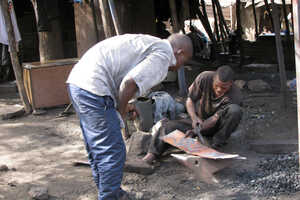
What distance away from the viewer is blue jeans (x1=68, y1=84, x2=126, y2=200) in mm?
2711

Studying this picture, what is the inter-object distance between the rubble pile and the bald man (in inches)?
50.2

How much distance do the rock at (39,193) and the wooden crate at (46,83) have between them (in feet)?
10.4

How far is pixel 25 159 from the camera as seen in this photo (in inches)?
170

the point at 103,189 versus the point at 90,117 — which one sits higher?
the point at 90,117

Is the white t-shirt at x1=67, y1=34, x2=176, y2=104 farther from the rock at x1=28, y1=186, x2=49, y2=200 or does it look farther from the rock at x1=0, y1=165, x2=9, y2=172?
the rock at x1=0, y1=165, x2=9, y2=172

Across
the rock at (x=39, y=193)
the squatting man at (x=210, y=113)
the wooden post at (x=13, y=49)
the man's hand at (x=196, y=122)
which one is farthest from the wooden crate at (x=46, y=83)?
the rock at (x=39, y=193)

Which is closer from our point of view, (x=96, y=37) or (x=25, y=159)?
(x=25, y=159)

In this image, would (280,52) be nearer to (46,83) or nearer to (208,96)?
(208,96)

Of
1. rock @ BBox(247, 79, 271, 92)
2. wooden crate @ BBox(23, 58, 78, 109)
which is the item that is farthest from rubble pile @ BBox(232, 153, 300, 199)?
wooden crate @ BBox(23, 58, 78, 109)

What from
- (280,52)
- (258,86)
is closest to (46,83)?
(280,52)

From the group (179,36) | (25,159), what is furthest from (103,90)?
(25,159)

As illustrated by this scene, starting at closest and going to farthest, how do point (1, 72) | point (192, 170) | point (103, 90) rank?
1. point (103, 90)
2. point (192, 170)
3. point (1, 72)

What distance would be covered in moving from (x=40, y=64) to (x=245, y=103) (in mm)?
3459

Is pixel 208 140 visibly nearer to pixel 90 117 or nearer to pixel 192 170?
pixel 192 170
